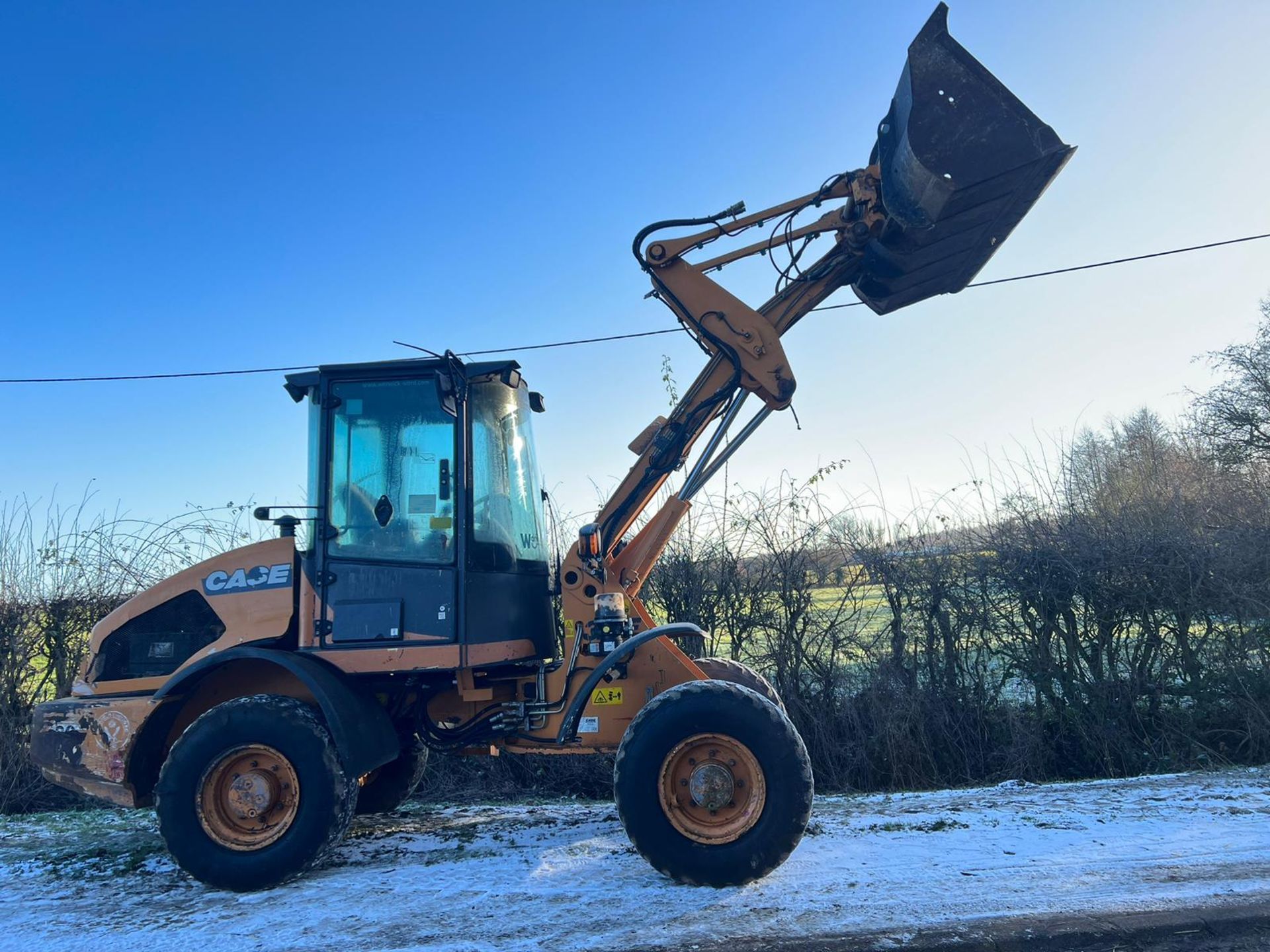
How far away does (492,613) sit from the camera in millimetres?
5020

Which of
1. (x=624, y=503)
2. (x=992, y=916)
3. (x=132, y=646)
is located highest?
(x=624, y=503)

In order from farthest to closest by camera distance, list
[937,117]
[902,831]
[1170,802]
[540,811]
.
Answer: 1. [540,811]
2. [1170,802]
3. [902,831]
4. [937,117]

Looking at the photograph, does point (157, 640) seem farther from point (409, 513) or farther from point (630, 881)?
point (630, 881)

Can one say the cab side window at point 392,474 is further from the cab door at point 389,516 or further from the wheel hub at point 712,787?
the wheel hub at point 712,787

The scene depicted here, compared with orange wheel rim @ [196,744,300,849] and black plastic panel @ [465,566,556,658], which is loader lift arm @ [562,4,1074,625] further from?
orange wheel rim @ [196,744,300,849]

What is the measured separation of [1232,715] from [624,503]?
580 cm

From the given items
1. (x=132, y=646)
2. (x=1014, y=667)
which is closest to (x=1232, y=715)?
(x=1014, y=667)

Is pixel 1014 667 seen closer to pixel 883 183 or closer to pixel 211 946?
pixel 883 183

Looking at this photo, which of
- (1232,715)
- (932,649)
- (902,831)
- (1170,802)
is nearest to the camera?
(902,831)

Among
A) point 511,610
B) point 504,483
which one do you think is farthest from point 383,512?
point 511,610

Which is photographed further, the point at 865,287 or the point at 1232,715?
the point at 1232,715

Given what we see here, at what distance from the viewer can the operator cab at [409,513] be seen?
16.0 feet

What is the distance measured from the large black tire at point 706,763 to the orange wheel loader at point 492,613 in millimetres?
11

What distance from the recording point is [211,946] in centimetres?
374
